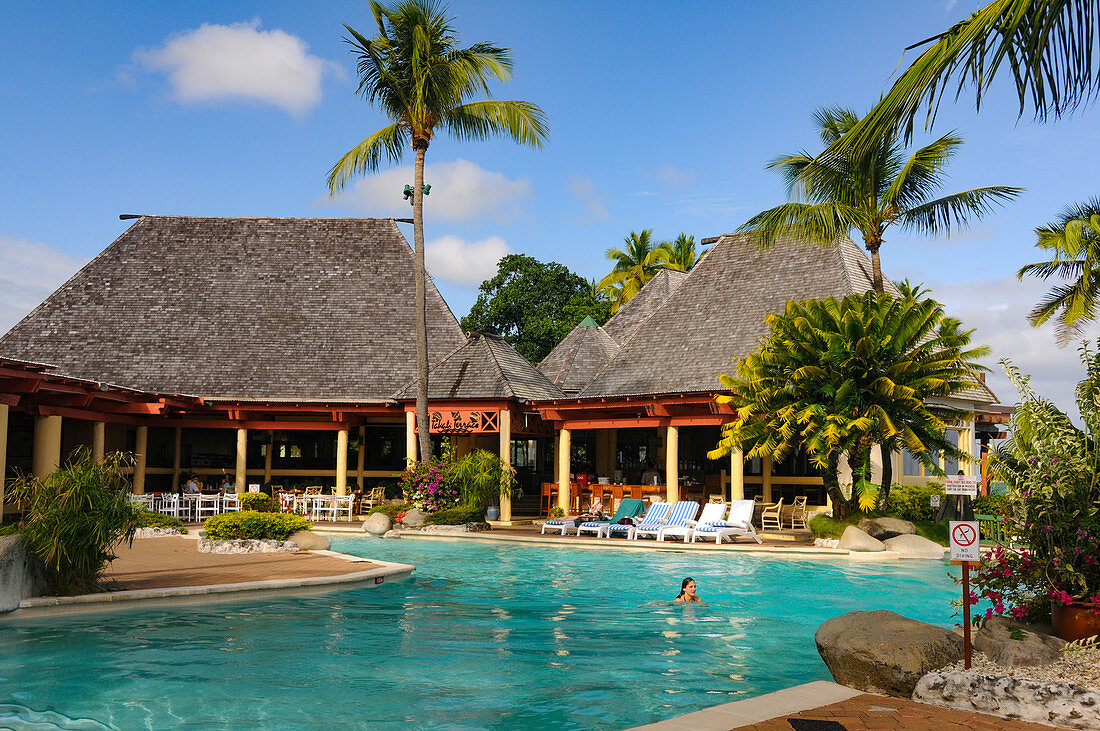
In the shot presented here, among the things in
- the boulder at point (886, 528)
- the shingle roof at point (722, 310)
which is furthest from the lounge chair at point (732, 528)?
the shingle roof at point (722, 310)

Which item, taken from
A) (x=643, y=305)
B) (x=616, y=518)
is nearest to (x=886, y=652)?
(x=616, y=518)

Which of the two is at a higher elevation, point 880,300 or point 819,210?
point 819,210

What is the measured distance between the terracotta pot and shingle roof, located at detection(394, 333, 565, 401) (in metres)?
17.5

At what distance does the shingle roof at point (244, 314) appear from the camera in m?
27.0

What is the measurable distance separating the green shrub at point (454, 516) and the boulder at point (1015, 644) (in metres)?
16.0

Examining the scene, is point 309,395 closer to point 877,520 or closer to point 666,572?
point 666,572

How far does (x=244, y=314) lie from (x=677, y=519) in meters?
16.4

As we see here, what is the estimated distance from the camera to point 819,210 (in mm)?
18906

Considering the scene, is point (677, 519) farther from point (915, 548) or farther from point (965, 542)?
point (965, 542)

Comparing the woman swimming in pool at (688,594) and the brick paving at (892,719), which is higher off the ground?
the brick paving at (892,719)

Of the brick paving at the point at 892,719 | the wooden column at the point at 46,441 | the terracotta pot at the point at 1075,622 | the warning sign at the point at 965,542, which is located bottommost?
the brick paving at the point at 892,719

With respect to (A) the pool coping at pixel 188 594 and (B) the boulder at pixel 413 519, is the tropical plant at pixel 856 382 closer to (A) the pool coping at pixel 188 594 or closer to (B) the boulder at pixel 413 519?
(B) the boulder at pixel 413 519

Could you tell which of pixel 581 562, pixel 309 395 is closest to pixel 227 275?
pixel 309 395

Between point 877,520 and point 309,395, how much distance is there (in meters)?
15.9
